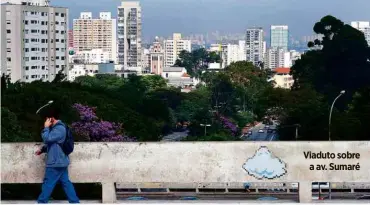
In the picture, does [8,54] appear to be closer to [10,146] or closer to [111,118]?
[111,118]

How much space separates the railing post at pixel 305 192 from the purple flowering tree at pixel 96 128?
91.9ft

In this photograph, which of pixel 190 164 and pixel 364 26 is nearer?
pixel 190 164

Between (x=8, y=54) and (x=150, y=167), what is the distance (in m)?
93.8

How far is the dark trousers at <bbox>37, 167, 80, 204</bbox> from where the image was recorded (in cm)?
801

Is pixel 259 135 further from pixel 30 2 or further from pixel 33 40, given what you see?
pixel 30 2

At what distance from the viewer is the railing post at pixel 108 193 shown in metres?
8.30

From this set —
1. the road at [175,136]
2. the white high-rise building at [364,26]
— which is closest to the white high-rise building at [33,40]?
the road at [175,136]

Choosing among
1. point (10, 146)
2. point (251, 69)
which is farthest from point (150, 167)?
point (251, 69)

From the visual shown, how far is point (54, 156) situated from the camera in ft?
26.2

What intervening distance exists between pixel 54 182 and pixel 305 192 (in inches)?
82.8

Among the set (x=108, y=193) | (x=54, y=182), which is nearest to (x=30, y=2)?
(x=108, y=193)

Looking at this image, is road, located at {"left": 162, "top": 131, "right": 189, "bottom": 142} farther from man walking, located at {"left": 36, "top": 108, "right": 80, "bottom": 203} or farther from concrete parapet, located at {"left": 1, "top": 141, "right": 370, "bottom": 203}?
man walking, located at {"left": 36, "top": 108, "right": 80, "bottom": 203}

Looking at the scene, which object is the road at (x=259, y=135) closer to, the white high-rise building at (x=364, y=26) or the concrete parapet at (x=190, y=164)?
the concrete parapet at (x=190, y=164)

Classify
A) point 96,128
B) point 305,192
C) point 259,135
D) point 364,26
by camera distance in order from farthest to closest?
point 364,26 < point 259,135 < point 96,128 < point 305,192
